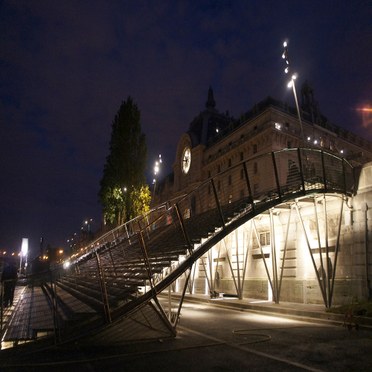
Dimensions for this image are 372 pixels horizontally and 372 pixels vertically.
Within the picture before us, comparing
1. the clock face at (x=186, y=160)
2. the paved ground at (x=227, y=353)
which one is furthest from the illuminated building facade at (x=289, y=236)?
Answer: the clock face at (x=186, y=160)

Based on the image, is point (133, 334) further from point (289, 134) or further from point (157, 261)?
point (289, 134)

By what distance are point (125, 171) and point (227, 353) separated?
23666mm

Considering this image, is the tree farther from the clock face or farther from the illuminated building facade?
the clock face

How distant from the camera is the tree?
96.9ft

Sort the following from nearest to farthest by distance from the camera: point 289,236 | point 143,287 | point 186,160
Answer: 1. point 143,287
2. point 289,236
3. point 186,160

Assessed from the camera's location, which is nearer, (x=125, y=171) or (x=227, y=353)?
(x=227, y=353)

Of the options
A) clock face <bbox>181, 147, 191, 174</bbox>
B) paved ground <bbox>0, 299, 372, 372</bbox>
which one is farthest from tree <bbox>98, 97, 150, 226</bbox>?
clock face <bbox>181, 147, 191, 174</bbox>

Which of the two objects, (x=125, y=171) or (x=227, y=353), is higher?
(x=125, y=171)

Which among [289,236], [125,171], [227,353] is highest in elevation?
[125,171]

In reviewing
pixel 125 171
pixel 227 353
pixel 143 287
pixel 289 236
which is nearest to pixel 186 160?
pixel 125 171

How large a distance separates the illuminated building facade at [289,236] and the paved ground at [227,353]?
431cm

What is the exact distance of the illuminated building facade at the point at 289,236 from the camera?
14.5m

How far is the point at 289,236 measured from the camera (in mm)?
18031

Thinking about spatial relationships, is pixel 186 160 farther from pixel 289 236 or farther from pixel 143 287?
pixel 143 287
